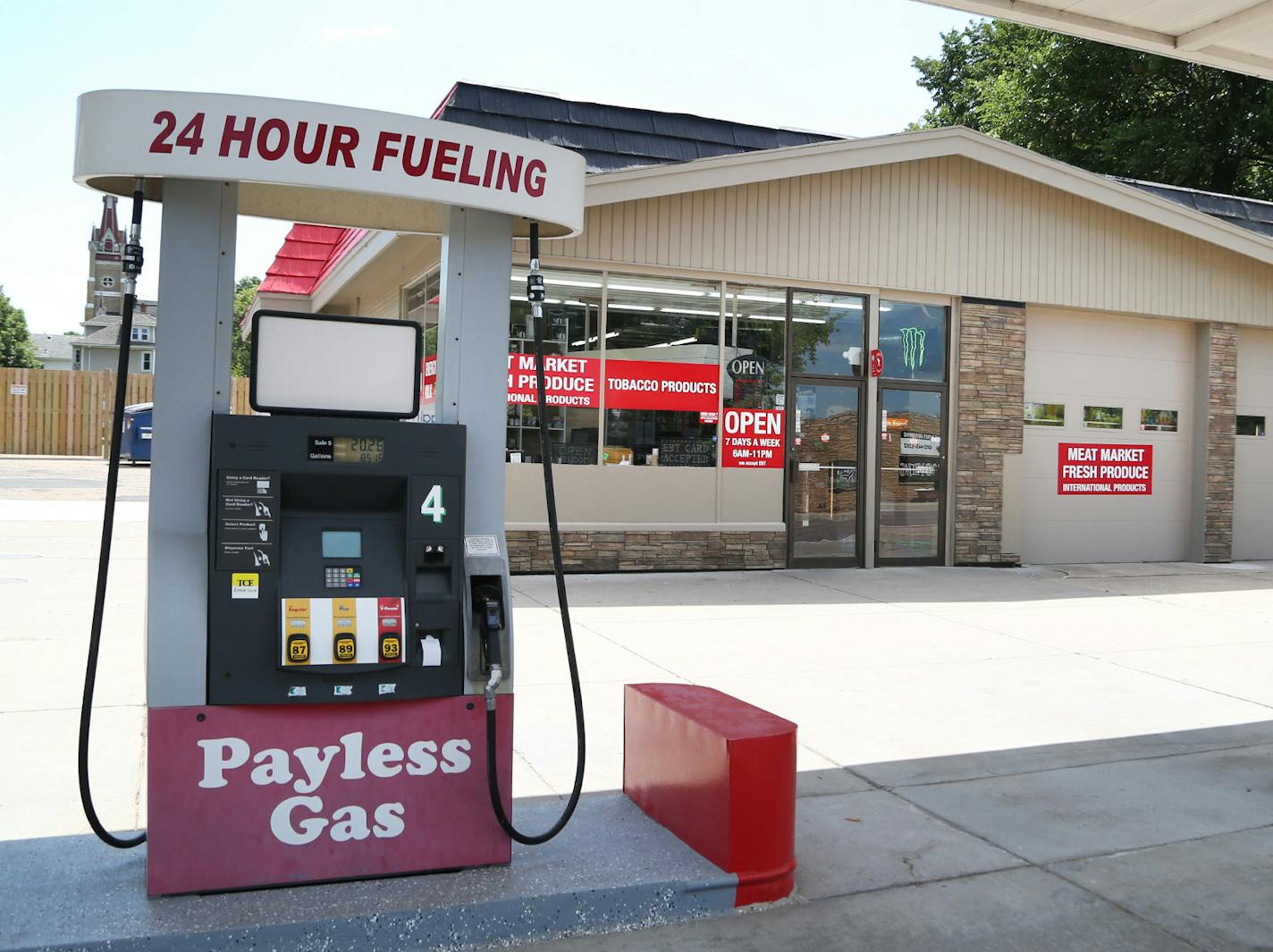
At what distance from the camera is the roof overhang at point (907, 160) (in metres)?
10.8

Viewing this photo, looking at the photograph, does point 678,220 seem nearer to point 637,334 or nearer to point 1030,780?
point 637,334

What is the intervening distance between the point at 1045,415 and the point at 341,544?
1178cm

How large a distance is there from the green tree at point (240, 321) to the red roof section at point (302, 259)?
2.28 feet

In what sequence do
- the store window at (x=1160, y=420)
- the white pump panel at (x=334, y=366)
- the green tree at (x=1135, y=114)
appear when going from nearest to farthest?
the white pump panel at (x=334, y=366), the store window at (x=1160, y=420), the green tree at (x=1135, y=114)

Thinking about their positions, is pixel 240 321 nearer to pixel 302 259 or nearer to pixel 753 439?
pixel 302 259

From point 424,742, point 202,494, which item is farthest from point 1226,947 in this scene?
point 202,494

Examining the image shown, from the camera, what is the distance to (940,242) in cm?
1285

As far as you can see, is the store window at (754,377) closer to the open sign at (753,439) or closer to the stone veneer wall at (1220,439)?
the open sign at (753,439)

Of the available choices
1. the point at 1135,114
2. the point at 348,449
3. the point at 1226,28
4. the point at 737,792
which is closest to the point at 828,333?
the point at 1226,28

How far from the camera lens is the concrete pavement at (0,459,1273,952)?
12.5 ft

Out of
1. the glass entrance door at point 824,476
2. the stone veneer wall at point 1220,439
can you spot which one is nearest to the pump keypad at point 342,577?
the glass entrance door at point 824,476

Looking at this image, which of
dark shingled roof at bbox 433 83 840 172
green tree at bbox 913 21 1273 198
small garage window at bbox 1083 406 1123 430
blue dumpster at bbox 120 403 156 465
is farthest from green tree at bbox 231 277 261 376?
green tree at bbox 913 21 1273 198

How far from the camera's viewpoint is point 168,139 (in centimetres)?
328

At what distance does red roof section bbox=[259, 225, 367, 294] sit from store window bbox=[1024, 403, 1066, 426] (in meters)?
9.09
